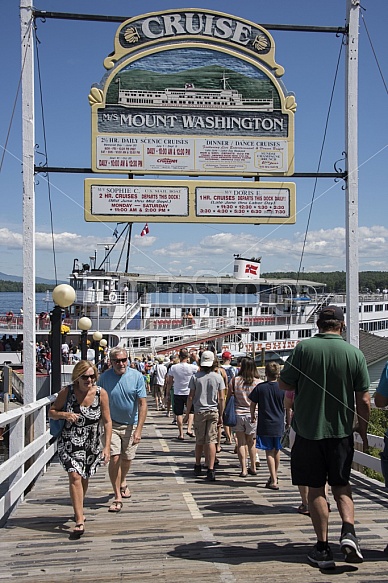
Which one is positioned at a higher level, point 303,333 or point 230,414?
point 230,414

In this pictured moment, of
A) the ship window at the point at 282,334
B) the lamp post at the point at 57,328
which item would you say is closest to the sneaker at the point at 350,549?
the lamp post at the point at 57,328

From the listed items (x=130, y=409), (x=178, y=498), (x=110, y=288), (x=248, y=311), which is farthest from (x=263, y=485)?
(x=248, y=311)

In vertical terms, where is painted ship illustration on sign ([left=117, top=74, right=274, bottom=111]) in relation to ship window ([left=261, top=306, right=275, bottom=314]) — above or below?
above

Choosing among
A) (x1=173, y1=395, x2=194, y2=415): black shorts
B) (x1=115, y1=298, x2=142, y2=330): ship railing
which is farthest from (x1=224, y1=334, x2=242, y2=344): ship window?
(x1=173, y1=395, x2=194, y2=415): black shorts

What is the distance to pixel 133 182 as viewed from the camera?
405 inches

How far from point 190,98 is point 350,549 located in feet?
25.2

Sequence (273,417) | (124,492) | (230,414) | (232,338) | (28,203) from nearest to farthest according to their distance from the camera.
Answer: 1. (124,492)
2. (273,417)
3. (230,414)
4. (28,203)
5. (232,338)

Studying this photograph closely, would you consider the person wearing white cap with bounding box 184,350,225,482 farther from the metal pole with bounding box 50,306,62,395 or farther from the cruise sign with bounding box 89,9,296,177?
the cruise sign with bounding box 89,9,296,177

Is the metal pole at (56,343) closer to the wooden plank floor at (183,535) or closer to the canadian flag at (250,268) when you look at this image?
the wooden plank floor at (183,535)

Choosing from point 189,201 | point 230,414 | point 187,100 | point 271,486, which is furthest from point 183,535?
point 187,100

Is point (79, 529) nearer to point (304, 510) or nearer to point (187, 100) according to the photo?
point (304, 510)

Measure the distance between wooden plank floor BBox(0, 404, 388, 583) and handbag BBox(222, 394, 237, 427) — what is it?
690 millimetres

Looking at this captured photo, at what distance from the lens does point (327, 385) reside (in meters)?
4.60

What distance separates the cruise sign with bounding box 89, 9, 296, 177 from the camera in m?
10.3
